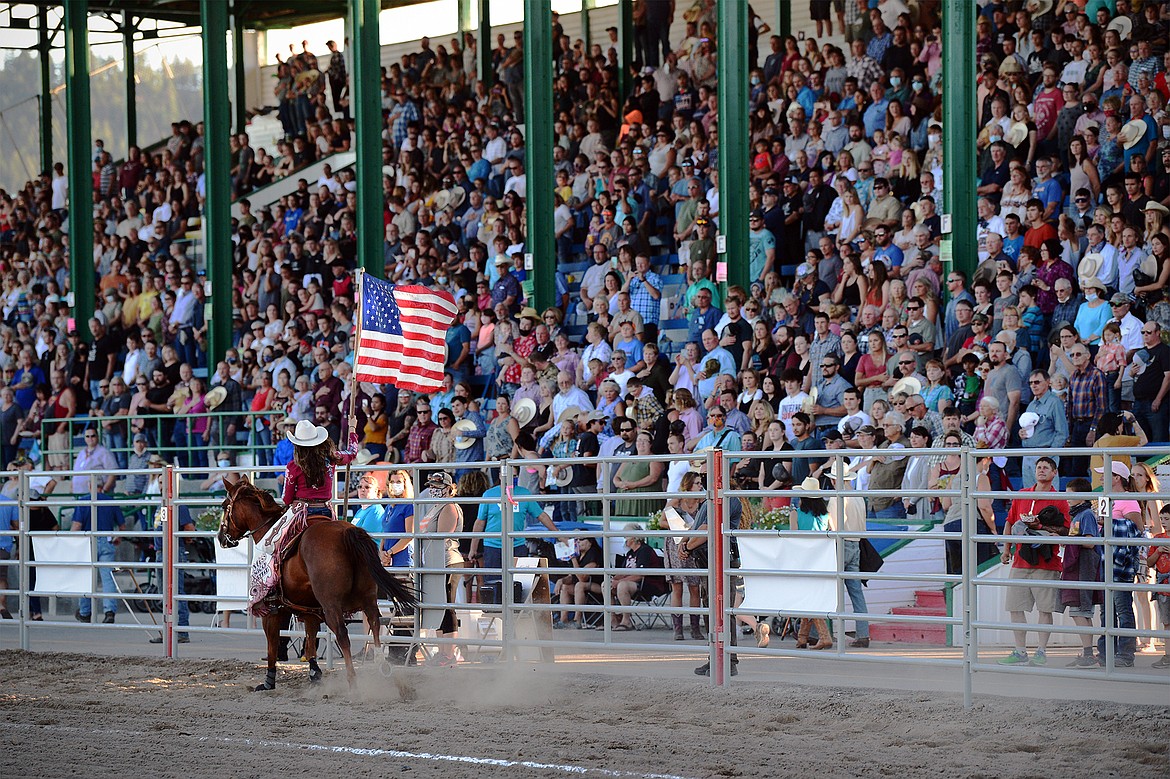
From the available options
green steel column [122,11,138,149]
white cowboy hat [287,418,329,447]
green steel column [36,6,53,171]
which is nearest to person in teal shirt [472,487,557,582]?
white cowboy hat [287,418,329,447]

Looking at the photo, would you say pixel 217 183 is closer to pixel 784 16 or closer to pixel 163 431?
pixel 163 431

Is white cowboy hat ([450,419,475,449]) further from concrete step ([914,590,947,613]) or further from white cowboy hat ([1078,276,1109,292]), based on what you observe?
white cowboy hat ([1078,276,1109,292])

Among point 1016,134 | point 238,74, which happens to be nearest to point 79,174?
point 238,74

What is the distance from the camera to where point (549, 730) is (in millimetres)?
9750

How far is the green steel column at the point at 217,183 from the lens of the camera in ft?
80.5

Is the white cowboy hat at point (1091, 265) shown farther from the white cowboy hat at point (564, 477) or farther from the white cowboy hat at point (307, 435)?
the white cowboy hat at point (307, 435)

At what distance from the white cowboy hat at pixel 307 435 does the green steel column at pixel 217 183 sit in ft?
42.9

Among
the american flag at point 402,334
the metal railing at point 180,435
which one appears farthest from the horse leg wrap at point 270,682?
the metal railing at point 180,435

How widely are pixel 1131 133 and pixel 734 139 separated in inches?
189

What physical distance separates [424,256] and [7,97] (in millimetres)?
19996

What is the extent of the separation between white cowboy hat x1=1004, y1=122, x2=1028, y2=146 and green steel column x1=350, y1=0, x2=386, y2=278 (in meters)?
8.92

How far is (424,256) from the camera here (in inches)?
890

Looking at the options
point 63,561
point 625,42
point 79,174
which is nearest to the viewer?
point 63,561

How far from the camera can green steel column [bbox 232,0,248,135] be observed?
3503 centimetres
